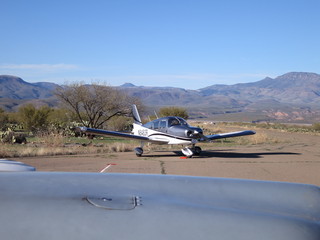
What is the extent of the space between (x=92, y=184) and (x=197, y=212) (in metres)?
0.77

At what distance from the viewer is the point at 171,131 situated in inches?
739

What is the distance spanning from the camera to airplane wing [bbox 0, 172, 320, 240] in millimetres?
1521

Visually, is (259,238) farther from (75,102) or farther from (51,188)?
(75,102)

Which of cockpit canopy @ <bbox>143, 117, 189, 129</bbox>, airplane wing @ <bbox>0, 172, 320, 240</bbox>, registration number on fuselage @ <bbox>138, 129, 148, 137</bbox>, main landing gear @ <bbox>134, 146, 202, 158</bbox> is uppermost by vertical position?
airplane wing @ <bbox>0, 172, 320, 240</bbox>

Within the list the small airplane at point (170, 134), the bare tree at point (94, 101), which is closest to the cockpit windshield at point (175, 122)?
the small airplane at point (170, 134)

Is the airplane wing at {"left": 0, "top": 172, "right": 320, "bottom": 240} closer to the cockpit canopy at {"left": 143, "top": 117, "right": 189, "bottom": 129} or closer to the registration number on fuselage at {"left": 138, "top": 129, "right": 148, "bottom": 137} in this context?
the cockpit canopy at {"left": 143, "top": 117, "right": 189, "bottom": 129}

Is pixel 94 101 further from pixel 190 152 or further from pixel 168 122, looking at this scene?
pixel 190 152

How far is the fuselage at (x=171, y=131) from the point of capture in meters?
18.1

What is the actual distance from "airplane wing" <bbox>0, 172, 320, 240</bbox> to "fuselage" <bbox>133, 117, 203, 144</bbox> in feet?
51.8

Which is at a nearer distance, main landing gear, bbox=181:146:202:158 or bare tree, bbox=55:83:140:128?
main landing gear, bbox=181:146:202:158

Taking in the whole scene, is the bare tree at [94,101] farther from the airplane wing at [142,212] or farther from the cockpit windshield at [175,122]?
the airplane wing at [142,212]

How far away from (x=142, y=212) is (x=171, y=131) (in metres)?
17.1

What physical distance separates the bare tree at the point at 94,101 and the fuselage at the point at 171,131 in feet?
60.4

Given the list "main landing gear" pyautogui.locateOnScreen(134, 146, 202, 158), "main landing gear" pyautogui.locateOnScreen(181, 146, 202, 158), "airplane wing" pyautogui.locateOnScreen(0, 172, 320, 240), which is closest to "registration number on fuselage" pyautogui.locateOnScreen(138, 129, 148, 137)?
"main landing gear" pyautogui.locateOnScreen(134, 146, 202, 158)
